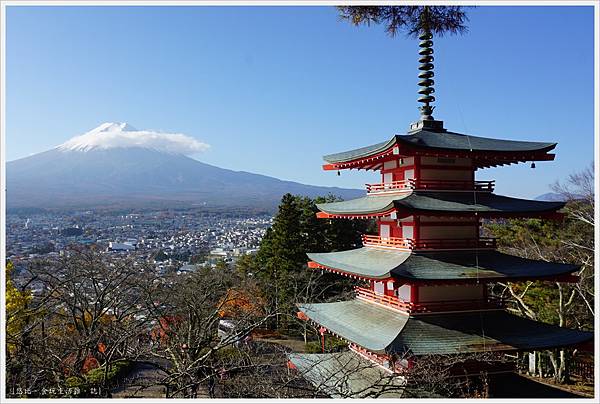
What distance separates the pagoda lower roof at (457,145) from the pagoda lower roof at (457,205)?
91 centimetres

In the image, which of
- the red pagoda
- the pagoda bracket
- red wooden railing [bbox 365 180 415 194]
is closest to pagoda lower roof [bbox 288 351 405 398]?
the red pagoda

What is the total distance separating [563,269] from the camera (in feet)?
31.1

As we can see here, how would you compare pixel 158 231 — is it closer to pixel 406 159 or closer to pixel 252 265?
pixel 252 265

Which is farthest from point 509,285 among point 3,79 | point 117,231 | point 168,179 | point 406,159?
point 168,179

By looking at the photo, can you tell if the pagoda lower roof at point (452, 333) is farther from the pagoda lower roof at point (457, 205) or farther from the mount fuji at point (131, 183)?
the mount fuji at point (131, 183)

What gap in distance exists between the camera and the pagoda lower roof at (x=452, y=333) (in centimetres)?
862

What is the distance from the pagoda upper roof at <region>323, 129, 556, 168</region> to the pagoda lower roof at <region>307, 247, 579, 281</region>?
6.55 feet

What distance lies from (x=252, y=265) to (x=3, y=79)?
24323 mm

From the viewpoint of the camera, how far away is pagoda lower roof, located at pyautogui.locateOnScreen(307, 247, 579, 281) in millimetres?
8961

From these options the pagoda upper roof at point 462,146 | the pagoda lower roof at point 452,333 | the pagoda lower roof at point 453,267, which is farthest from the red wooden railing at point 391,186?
the pagoda lower roof at point 452,333

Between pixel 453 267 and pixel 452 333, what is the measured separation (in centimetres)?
123

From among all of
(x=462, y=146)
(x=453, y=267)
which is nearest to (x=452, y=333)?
(x=453, y=267)

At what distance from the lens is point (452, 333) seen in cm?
905

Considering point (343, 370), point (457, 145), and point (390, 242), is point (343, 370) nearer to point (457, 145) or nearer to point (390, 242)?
point (390, 242)
